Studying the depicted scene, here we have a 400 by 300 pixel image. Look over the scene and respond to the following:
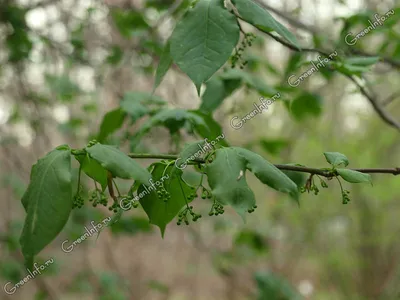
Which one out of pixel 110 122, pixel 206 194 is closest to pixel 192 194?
pixel 206 194

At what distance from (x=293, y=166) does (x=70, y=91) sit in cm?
273

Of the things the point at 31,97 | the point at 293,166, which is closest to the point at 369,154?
the point at 31,97

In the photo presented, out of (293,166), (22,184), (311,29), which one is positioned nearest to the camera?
(293,166)

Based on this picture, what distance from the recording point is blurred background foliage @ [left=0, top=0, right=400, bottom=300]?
2607 millimetres

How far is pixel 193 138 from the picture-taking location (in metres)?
2.44

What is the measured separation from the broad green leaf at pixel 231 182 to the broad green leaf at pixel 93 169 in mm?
263

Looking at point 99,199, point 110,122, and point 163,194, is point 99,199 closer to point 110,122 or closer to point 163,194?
point 163,194

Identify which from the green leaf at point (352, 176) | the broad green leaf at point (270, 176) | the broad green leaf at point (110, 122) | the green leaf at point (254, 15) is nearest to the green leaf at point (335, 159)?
the green leaf at point (352, 176)

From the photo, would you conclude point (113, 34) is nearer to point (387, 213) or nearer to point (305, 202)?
point (305, 202)

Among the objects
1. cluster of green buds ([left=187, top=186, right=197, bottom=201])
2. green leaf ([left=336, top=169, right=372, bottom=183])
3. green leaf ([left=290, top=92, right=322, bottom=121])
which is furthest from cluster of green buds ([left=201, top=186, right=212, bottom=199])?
green leaf ([left=290, top=92, right=322, bottom=121])

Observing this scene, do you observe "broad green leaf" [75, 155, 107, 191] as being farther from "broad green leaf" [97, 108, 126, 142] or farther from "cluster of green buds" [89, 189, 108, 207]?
"broad green leaf" [97, 108, 126, 142]

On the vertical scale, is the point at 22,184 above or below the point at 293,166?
above

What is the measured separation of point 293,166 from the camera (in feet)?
3.18

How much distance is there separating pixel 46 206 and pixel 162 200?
0.27 metres
